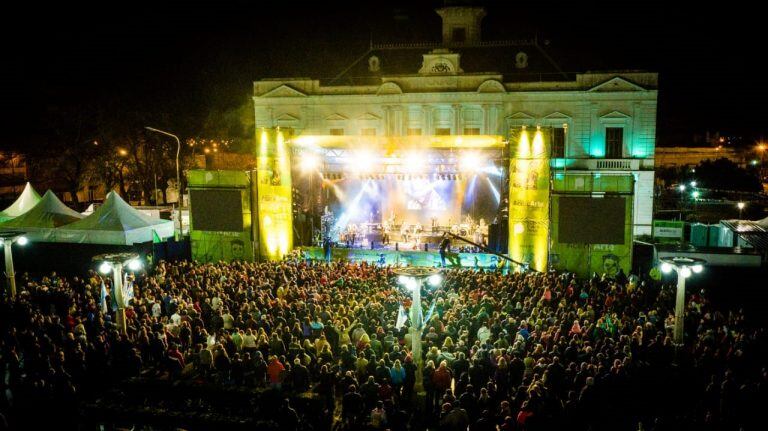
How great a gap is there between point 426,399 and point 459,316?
116 inches

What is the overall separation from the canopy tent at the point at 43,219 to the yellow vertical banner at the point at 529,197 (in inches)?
788

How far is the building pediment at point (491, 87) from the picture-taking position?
31594 mm

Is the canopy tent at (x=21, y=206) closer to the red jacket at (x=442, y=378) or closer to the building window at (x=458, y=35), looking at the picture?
the red jacket at (x=442, y=378)

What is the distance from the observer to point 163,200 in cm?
4462

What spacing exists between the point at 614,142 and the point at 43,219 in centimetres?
3058

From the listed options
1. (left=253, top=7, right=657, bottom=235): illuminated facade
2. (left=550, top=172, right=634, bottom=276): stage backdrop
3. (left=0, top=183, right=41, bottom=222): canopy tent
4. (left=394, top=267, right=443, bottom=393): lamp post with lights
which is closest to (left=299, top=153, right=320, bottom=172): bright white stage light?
(left=253, top=7, right=657, bottom=235): illuminated facade

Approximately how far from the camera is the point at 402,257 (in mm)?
22469

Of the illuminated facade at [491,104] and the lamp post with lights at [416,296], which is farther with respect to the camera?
the illuminated facade at [491,104]

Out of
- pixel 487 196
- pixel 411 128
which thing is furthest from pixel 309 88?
pixel 487 196

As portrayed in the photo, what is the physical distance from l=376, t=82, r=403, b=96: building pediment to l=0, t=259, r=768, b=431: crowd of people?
65.1 ft

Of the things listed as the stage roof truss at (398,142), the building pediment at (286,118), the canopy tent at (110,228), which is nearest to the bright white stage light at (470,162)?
the stage roof truss at (398,142)

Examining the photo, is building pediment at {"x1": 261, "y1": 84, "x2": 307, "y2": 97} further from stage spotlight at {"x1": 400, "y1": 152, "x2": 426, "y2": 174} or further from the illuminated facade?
stage spotlight at {"x1": 400, "y1": 152, "x2": 426, "y2": 174}

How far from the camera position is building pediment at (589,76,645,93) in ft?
102

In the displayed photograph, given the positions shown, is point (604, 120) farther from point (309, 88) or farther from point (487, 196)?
point (309, 88)
